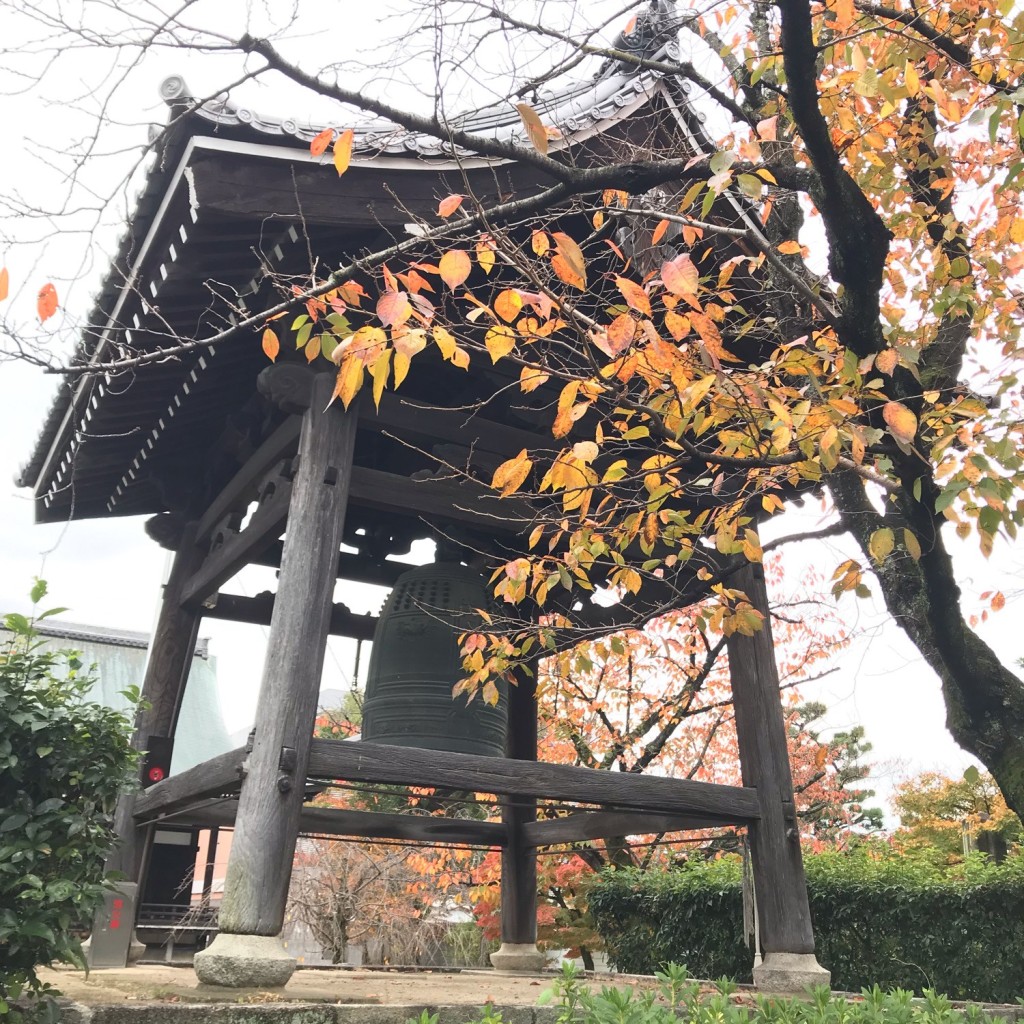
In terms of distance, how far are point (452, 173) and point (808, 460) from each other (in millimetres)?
2582

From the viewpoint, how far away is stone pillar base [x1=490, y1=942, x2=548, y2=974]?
7.40m

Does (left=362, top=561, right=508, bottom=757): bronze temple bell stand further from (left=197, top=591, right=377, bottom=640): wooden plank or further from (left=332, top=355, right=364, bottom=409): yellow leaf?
(left=332, top=355, right=364, bottom=409): yellow leaf

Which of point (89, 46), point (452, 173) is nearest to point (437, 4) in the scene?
point (89, 46)

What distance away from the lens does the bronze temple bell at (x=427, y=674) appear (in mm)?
5391

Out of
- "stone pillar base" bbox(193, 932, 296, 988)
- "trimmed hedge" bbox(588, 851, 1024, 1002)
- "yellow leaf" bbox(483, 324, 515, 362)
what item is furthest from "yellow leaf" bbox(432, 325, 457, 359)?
"trimmed hedge" bbox(588, 851, 1024, 1002)

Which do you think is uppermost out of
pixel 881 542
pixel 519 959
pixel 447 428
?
pixel 447 428

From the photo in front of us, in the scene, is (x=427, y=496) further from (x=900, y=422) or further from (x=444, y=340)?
(x=900, y=422)

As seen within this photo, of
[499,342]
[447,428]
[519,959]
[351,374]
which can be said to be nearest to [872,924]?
[519,959]

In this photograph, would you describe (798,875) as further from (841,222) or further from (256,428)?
(256,428)

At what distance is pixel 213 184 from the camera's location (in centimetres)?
430

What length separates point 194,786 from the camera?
5117 mm

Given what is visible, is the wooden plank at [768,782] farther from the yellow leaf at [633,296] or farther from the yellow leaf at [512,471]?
the yellow leaf at [633,296]

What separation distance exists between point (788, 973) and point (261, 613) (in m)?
4.62

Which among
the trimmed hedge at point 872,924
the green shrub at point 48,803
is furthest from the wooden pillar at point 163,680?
the trimmed hedge at point 872,924
